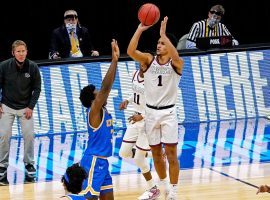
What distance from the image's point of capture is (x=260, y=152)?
15.7 meters

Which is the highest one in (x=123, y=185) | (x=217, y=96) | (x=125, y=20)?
(x=125, y=20)

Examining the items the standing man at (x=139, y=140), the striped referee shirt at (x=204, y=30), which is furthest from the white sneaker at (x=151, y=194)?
the striped referee shirt at (x=204, y=30)

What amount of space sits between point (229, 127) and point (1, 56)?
5.16m

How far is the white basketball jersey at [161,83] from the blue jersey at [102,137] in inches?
56.3

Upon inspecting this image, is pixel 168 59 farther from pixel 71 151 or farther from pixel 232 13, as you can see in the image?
pixel 232 13

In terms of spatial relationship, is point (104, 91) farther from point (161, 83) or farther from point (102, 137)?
point (161, 83)

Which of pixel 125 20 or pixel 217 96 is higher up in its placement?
pixel 125 20

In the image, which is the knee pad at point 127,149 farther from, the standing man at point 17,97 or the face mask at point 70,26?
the face mask at point 70,26

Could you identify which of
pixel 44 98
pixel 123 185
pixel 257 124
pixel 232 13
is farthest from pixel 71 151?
pixel 232 13

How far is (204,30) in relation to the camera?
1830 cm

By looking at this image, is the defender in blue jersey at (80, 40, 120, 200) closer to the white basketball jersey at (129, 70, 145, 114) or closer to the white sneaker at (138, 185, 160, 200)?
the white sneaker at (138, 185, 160, 200)

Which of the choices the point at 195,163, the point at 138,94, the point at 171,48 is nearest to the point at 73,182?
the point at 171,48

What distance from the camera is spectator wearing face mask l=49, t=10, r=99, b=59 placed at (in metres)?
17.3

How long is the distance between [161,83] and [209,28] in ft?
20.5
